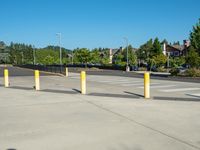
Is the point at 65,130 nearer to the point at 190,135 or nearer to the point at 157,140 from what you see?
the point at 157,140

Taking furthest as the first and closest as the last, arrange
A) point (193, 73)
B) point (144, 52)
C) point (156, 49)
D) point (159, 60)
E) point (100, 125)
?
point (144, 52) < point (156, 49) < point (159, 60) < point (193, 73) < point (100, 125)

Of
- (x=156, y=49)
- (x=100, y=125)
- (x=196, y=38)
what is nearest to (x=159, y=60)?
(x=156, y=49)

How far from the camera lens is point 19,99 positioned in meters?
12.7

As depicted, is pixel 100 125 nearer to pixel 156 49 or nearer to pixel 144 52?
pixel 156 49

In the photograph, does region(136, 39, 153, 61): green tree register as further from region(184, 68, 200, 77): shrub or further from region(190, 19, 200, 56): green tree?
region(184, 68, 200, 77): shrub

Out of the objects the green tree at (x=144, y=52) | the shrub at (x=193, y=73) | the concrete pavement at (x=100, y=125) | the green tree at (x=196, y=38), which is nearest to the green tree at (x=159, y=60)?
the green tree at (x=144, y=52)

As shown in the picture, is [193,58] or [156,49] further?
[156,49]

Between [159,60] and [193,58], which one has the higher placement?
[159,60]

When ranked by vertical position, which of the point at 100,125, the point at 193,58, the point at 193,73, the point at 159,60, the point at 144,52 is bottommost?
the point at 100,125

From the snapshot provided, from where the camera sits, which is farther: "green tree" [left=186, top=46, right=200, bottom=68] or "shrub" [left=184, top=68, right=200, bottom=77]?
"green tree" [left=186, top=46, right=200, bottom=68]

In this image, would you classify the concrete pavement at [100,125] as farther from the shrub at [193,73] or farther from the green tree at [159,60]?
the green tree at [159,60]

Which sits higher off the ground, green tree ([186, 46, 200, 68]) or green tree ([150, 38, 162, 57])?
green tree ([150, 38, 162, 57])

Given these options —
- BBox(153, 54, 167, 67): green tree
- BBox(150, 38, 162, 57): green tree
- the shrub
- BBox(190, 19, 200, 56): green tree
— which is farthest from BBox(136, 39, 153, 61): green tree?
the shrub

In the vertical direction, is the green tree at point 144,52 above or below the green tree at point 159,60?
above
